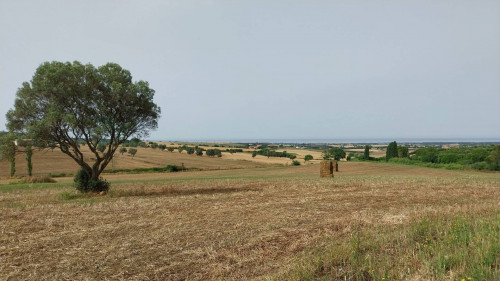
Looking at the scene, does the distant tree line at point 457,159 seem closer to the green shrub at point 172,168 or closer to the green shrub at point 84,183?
the green shrub at point 172,168

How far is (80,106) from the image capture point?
22328mm

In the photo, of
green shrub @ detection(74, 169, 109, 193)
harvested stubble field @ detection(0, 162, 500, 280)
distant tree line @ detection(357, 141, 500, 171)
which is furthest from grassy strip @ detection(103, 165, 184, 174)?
distant tree line @ detection(357, 141, 500, 171)

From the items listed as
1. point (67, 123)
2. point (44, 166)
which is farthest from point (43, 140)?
point (44, 166)

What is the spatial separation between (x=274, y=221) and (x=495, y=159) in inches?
3087

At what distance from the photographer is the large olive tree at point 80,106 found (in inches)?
824

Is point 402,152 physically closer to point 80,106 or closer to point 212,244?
point 80,106

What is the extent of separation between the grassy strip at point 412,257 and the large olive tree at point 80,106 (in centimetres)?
1935

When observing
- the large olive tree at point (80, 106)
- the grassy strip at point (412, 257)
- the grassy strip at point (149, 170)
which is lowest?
the grassy strip at point (149, 170)

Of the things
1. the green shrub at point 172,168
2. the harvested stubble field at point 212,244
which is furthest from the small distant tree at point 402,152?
the harvested stubble field at point 212,244

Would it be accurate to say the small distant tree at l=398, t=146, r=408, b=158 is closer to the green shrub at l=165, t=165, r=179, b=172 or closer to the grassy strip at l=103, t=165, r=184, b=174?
the grassy strip at l=103, t=165, r=184, b=174

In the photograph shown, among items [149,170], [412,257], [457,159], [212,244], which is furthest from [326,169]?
[457,159]

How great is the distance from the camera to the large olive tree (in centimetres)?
2092

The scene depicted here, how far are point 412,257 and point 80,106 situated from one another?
22.6 metres

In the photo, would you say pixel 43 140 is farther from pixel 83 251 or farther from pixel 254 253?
pixel 254 253
